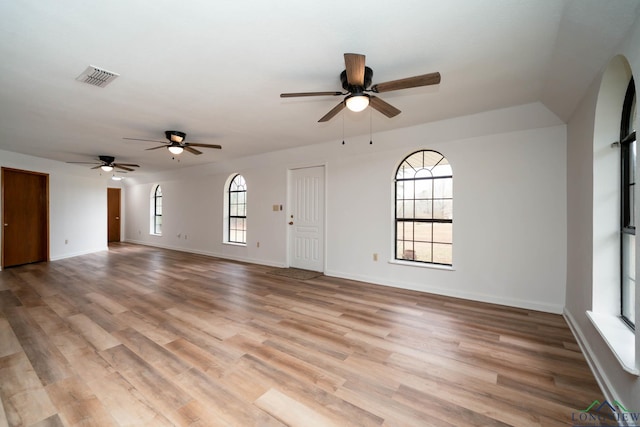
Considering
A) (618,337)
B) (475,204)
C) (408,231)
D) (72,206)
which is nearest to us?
(618,337)

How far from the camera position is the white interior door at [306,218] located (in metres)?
5.35

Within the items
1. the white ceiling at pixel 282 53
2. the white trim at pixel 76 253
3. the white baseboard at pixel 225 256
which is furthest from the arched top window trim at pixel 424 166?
the white trim at pixel 76 253

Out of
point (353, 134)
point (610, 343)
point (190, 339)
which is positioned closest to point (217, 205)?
point (353, 134)

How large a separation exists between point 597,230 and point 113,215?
41.2 ft

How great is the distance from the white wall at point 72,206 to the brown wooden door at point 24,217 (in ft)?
0.41

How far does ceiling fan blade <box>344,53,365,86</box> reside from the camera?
1.84 m

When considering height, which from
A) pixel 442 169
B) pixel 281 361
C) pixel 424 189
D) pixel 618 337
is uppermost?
pixel 442 169

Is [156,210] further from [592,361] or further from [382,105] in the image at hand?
[592,361]

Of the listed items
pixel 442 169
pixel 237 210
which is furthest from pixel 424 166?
pixel 237 210

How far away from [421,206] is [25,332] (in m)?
5.18

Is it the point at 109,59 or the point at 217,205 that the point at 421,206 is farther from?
the point at 217,205

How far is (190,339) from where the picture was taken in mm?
2588

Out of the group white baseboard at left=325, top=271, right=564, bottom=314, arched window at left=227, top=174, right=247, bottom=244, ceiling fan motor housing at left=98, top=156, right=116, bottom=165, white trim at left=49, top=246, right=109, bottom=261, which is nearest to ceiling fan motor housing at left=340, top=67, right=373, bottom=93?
white baseboard at left=325, top=271, right=564, bottom=314

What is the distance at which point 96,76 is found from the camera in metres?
2.52
